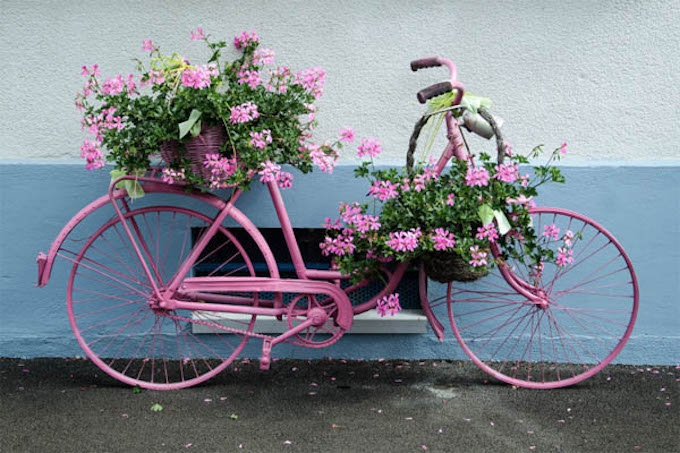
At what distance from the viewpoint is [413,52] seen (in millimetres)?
4234

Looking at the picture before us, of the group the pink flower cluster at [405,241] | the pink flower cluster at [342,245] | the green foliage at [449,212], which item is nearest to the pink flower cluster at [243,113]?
the green foliage at [449,212]

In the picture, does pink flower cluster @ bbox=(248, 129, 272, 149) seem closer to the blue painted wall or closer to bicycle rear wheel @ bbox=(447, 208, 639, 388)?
the blue painted wall

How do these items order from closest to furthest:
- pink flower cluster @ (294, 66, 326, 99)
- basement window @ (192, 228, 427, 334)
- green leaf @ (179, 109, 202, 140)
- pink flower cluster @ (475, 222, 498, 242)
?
green leaf @ (179, 109, 202, 140), pink flower cluster @ (475, 222, 498, 242), pink flower cluster @ (294, 66, 326, 99), basement window @ (192, 228, 427, 334)

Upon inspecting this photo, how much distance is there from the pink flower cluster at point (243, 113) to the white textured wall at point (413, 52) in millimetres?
912

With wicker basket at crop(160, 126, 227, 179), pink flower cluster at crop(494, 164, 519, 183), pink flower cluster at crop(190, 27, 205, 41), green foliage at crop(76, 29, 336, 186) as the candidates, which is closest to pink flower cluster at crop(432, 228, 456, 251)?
pink flower cluster at crop(494, 164, 519, 183)

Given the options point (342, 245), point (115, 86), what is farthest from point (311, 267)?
point (115, 86)

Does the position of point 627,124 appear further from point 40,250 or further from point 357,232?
point 40,250

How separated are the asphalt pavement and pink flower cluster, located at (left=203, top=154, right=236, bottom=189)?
3.64 ft

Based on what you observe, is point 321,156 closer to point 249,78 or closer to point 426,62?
point 249,78

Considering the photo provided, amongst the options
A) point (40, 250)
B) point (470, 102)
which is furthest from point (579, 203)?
point (40, 250)

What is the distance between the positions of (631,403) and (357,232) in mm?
1638

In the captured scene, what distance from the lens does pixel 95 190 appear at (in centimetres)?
430

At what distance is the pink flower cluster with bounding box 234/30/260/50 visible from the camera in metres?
3.98

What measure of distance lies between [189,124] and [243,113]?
251 millimetres
